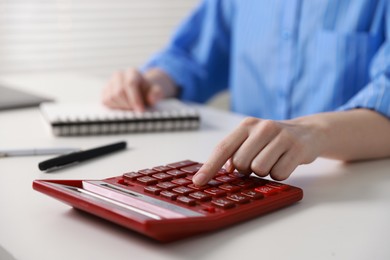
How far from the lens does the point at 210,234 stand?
54 cm

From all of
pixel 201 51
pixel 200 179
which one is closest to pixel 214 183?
pixel 200 179

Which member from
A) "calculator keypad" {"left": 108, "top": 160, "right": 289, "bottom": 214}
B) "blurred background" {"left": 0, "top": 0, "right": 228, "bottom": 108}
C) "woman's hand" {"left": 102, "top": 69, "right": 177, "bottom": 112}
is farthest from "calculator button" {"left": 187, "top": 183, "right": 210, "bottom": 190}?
"blurred background" {"left": 0, "top": 0, "right": 228, "bottom": 108}

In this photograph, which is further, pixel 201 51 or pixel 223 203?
pixel 201 51

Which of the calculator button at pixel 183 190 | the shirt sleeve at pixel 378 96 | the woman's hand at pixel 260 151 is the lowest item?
the calculator button at pixel 183 190

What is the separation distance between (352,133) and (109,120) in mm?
356

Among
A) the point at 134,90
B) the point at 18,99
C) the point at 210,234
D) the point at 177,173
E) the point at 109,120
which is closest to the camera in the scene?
the point at 210,234

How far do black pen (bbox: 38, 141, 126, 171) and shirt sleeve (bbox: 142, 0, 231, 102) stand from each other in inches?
19.6

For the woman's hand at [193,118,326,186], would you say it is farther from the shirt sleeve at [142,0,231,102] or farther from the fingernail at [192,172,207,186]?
the shirt sleeve at [142,0,231,102]

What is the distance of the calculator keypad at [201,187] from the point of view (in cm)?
56

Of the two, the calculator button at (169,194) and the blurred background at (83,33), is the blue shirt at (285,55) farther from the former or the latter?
the blurred background at (83,33)

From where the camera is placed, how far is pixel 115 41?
7.15 ft

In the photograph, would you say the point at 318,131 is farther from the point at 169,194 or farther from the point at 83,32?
the point at 83,32

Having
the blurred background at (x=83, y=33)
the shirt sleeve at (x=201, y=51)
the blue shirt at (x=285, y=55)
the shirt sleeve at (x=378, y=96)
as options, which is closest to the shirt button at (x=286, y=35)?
the blue shirt at (x=285, y=55)

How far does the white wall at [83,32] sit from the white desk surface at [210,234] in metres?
1.20
